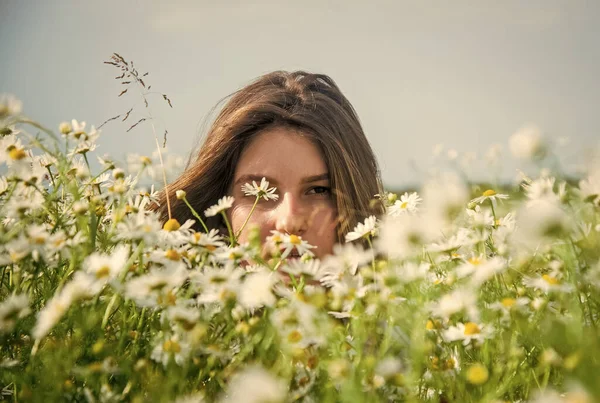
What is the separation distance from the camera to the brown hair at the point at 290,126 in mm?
2184

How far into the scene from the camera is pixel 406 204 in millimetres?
1521

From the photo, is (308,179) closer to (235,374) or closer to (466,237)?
(466,237)

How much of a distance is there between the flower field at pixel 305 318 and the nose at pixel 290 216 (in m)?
0.60

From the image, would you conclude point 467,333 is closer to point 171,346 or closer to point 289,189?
point 171,346

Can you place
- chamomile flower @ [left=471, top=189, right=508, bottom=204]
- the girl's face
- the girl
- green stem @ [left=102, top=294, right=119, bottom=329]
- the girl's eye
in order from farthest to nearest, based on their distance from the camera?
1. the girl's eye
2. the girl
3. the girl's face
4. chamomile flower @ [left=471, top=189, right=508, bottom=204]
5. green stem @ [left=102, top=294, right=119, bottom=329]

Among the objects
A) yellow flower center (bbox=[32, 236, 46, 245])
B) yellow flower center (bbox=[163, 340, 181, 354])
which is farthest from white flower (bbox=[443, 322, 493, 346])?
yellow flower center (bbox=[32, 236, 46, 245])

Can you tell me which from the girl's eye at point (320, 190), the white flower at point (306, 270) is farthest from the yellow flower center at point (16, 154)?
the girl's eye at point (320, 190)

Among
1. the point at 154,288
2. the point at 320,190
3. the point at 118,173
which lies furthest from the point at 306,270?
the point at 320,190

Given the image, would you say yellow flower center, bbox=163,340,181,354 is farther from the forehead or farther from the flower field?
the forehead

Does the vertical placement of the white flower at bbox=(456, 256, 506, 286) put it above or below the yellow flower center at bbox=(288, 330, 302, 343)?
above

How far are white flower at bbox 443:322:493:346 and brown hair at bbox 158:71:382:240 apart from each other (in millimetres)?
1211

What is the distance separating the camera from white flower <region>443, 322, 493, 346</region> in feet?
2.80

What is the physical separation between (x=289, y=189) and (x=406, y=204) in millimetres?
504

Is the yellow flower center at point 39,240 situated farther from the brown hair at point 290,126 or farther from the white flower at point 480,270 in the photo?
the brown hair at point 290,126
